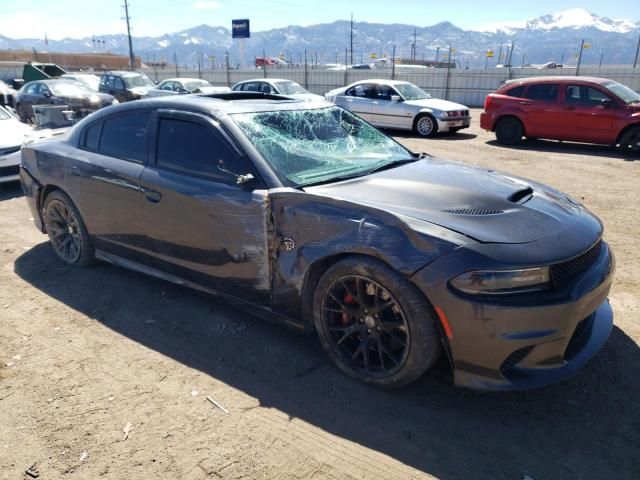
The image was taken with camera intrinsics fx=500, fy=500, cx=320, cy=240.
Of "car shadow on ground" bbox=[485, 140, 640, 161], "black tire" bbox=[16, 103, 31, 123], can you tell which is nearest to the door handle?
"car shadow on ground" bbox=[485, 140, 640, 161]

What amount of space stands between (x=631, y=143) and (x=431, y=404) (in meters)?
10.4

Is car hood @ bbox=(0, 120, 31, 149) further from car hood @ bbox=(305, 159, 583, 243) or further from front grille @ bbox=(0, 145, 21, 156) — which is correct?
car hood @ bbox=(305, 159, 583, 243)

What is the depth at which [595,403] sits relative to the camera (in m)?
2.83

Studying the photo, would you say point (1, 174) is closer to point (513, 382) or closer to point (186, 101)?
point (186, 101)

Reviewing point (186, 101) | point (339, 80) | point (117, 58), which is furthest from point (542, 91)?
point (117, 58)

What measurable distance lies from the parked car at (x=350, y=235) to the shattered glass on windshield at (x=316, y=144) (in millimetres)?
13

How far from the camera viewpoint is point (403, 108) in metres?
13.9

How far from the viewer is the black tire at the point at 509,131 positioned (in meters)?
12.2

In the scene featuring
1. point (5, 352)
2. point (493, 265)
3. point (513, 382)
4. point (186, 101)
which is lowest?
point (5, 352)

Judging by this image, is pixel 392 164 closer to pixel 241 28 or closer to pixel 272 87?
pixel 272 87

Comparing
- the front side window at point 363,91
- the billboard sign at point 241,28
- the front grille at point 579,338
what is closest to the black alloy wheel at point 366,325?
the front grille at point 579,338

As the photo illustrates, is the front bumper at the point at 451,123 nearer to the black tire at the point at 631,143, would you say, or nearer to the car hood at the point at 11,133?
the black tire at the point at 631,143

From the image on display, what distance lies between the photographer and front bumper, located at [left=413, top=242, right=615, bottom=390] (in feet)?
8.10

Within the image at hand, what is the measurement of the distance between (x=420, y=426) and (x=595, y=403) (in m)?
1.03
